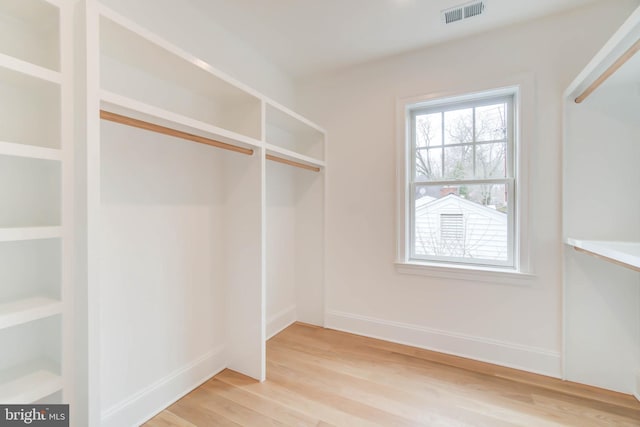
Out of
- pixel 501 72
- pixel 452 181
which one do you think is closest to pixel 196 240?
pixel 452 181

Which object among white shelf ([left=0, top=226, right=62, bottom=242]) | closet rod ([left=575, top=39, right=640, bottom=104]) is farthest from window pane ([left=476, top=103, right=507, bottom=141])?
white shelf ([left=0, top=226, right=62, bottom=242])

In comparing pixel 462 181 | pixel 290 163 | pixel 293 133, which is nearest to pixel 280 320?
pixel 290 163

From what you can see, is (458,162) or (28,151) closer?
(28,151)

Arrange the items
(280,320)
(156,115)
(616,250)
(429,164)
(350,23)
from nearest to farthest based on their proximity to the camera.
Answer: (156,115), (616,250), (350,23), (429,164), (280,320)

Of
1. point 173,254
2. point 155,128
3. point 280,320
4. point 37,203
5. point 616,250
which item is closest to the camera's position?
point 37,203

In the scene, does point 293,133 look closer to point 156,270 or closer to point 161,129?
point 161,129

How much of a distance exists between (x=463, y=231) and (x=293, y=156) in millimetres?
1626

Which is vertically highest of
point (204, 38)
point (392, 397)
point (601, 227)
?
point (204, 38)

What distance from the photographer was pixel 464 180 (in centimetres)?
240

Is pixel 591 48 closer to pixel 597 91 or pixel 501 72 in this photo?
pixel 597 91

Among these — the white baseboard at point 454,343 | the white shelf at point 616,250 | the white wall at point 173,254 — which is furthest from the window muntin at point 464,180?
the white wall at point 173,254

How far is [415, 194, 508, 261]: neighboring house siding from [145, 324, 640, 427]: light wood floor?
89 cm

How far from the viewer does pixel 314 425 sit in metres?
1.57

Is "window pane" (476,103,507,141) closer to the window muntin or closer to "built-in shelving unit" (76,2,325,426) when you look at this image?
the window muntin
